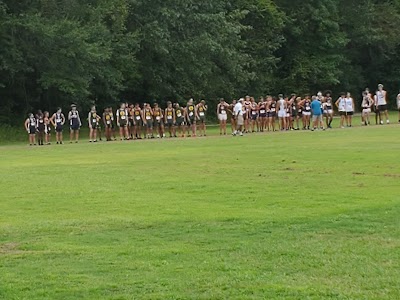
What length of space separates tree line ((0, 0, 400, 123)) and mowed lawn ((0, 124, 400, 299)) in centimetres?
2495

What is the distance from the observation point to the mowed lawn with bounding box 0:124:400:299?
8.14 meters

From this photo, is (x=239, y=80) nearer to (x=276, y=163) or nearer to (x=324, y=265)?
(x=276, y=163)

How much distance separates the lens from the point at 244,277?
8.38m

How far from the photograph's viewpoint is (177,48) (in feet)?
172

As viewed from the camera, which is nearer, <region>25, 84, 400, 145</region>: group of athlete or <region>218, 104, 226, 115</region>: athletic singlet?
<region>25, 84, 400, 145</region>: group of athlete

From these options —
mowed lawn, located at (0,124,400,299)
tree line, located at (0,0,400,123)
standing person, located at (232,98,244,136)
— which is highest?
tree line, located at (0,0,400,123)

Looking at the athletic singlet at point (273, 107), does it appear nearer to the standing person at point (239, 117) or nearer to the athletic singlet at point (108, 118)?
the standing person at point (239, 117)

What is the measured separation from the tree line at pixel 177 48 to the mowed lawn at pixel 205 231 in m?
25.0

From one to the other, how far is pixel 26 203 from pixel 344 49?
61110mm

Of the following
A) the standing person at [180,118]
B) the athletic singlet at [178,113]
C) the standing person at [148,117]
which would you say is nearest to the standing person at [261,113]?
the standing person at [180,118]

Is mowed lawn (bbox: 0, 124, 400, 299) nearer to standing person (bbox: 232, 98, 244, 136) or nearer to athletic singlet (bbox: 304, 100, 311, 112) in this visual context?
standing person (bbox: 232, 98, 244, 136)

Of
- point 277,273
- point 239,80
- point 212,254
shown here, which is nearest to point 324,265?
point 277,273

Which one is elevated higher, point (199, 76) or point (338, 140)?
point (199, 76)

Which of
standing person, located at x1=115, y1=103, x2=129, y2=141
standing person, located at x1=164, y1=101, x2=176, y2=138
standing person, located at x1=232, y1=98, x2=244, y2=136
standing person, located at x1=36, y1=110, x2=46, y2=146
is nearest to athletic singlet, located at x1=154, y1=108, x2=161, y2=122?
standing person, located at x1=164, y1=101, x2=176, y2=138
